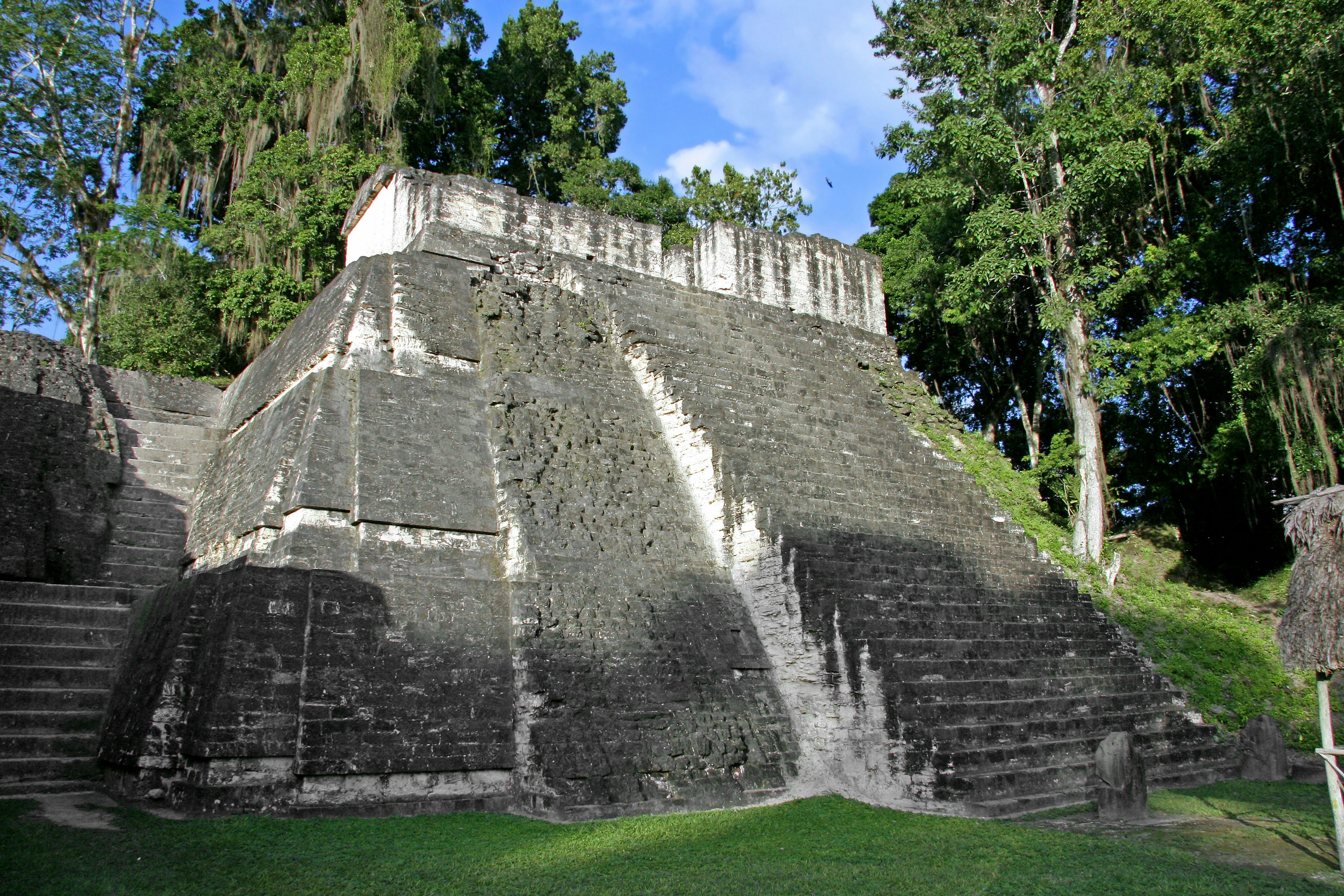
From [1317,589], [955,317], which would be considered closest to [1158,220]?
[955,317]

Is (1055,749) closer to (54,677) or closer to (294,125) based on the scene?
(54,677)

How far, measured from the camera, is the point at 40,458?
8.65 metres

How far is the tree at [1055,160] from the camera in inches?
484

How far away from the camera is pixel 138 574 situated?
8.48m

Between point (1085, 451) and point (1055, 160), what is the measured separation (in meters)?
4.37

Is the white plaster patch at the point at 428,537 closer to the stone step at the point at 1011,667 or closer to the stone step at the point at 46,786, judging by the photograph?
the stone step at the point at 46,786

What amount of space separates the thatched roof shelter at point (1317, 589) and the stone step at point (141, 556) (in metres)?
9.31

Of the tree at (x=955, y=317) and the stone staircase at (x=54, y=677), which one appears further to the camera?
the tree at (x=955, y=317)

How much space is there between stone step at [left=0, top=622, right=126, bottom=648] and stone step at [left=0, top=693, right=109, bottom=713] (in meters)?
0.40

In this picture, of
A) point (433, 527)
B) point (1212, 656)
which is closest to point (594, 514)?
point (433, 527)

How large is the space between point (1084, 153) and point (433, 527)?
10662 millimetres

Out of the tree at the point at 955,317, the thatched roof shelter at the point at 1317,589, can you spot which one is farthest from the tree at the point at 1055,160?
the thatched roof shelter at the point at 1317,589

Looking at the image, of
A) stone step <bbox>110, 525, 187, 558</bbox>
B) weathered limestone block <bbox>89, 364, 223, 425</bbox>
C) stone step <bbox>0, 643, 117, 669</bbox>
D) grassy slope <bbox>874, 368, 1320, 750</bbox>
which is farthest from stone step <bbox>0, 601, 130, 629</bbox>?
grassy slope <bbox>874, 368, 1320, 750</bbox>

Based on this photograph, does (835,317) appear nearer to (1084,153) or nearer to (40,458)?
(1084,153)
